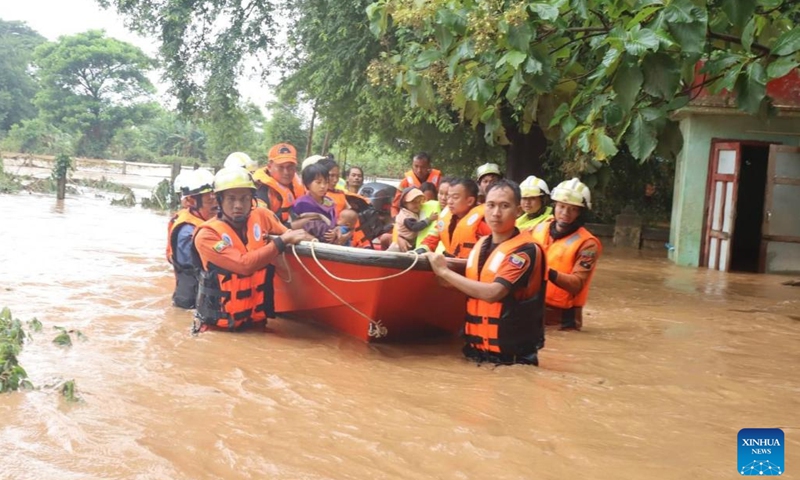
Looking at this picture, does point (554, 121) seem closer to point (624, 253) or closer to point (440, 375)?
point (440, 375)

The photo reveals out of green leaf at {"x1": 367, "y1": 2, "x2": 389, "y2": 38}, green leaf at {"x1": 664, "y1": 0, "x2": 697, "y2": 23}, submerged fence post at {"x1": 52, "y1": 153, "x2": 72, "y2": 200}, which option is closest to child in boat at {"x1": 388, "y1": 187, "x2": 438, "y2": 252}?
green leaf at {"x1": 367, "y1": 2, "x2": 389, "y2": 38}

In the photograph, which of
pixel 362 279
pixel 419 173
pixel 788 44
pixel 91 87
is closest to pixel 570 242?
pixel 362 279

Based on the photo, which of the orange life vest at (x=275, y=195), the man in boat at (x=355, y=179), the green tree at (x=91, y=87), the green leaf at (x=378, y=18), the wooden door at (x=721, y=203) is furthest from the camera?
the green tree at (x=91, y=87)

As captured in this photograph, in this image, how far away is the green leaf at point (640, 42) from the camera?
116 inches

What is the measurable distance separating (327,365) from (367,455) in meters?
1.72

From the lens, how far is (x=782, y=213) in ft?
40.7

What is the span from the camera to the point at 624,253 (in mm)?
16016

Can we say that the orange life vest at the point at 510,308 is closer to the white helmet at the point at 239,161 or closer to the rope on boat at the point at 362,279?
the rope on boat at the point at 362,279

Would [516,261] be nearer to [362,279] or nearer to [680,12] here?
[362,279]

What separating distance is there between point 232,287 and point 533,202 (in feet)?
8.84

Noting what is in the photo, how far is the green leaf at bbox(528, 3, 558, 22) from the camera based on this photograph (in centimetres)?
346

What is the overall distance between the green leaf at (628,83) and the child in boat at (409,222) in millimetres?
3346

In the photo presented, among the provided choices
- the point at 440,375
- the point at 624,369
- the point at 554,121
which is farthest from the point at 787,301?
the point at 554,121

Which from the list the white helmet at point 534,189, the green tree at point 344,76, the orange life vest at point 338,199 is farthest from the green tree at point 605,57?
the green tree at point 344,76
